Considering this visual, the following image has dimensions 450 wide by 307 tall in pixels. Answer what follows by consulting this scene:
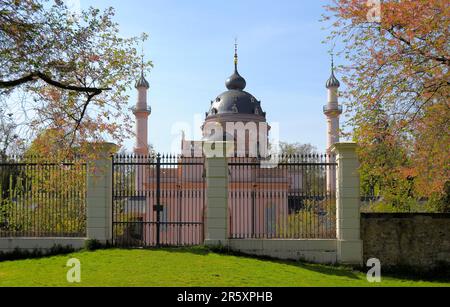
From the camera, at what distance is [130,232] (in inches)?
569

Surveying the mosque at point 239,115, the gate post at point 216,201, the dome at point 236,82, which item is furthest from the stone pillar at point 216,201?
the dome at point 236,82

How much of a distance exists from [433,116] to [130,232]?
312 inches

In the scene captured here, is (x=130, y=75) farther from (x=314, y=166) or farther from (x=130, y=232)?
(x=314, y=166)

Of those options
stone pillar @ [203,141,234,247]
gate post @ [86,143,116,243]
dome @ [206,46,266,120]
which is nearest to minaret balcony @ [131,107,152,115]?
dome @ [206,46,266,120]

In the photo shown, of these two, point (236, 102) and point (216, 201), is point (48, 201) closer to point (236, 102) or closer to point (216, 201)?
point (216, 201)

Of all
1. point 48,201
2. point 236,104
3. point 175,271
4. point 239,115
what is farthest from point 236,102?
point 175,271

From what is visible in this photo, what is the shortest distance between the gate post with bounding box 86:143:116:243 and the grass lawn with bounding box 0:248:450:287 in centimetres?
66

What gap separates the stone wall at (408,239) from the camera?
13.9m

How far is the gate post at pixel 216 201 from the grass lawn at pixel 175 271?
535mm

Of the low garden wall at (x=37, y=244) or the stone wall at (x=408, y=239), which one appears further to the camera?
the low garden wall at (x=37, y=244)

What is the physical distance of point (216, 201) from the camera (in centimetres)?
1392

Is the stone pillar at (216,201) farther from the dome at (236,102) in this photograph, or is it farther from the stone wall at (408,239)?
the dome at (236,102)

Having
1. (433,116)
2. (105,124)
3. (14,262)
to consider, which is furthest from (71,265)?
(433,116)

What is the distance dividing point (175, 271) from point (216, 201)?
9.08ft
